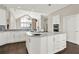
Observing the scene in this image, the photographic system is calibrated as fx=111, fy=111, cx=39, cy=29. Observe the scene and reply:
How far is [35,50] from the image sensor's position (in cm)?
278

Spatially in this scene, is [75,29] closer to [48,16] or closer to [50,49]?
[48,16]

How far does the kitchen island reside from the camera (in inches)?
108

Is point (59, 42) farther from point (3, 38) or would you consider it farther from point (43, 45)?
point (3, 38)

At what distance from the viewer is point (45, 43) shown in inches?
116

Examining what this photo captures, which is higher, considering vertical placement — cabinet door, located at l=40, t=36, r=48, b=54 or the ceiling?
the ceiling

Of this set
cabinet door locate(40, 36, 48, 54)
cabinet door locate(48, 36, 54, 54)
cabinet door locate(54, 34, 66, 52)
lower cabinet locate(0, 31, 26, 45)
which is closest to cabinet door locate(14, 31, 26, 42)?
lower cabinet locate(0, 31, 26, 45)

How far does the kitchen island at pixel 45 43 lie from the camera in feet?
8.98

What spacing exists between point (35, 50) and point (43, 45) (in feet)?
0.80

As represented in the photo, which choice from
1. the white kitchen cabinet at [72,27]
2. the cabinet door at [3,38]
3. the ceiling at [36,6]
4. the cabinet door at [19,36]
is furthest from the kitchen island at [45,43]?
the cabinet door at [19,36]

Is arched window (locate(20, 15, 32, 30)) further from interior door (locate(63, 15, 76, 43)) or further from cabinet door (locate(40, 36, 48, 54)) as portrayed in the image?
interior door (locate(63, 15, 76, 43))

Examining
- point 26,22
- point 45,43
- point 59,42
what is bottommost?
point 59,42

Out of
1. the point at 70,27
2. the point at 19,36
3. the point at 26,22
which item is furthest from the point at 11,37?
the point at 70,27
